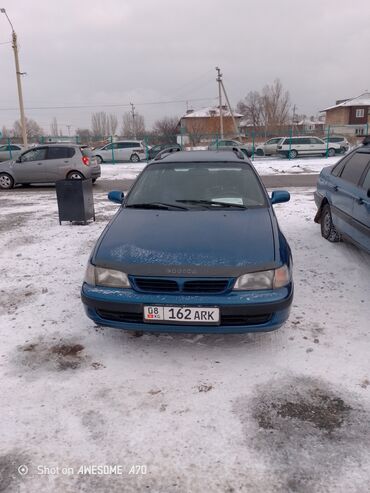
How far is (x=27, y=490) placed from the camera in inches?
78.2

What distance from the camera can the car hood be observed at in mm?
2930

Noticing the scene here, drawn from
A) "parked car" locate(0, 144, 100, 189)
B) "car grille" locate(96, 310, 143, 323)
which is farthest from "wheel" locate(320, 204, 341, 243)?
"parked car" locate(0, 144, 100, 189)

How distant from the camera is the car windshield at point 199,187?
4.03 metres

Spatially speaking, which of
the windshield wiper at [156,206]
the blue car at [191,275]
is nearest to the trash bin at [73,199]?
the windshield wiper at [156,206]

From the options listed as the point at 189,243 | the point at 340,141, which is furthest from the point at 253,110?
the point at 189,243

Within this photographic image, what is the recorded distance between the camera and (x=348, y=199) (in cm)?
513

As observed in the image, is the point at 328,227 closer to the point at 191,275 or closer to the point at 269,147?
the point at 191,275

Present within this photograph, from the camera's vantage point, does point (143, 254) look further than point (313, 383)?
Yes

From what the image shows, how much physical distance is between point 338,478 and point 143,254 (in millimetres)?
1926

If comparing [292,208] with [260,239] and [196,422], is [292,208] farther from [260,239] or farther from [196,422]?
[196,422]

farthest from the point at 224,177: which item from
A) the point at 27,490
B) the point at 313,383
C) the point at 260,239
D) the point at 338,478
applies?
the point at 27,490

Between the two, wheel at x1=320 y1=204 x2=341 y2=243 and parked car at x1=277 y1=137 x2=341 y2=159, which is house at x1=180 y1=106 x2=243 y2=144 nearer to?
parked car at x1=277 y1=137 x2=341 y2=159

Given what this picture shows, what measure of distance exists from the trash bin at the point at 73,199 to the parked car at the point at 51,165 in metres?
5.87

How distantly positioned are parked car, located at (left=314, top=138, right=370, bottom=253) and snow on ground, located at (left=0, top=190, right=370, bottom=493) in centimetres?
83
